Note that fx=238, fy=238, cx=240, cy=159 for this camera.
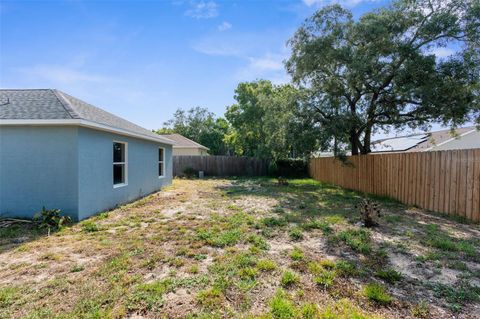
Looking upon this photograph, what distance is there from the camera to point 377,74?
8.65 m

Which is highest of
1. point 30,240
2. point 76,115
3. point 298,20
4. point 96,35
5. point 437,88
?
point 298,20

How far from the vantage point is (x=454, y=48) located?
27.9 ft

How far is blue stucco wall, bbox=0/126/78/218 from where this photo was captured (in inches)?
220

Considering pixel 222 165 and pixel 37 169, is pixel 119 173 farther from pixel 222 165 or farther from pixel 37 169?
pixel 222 165

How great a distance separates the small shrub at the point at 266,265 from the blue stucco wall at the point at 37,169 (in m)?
4.72

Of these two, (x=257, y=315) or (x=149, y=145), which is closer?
(x=257, y=315)

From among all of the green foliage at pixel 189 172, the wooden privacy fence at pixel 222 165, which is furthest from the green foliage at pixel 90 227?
the wooden privacy fence at pixel 222 165

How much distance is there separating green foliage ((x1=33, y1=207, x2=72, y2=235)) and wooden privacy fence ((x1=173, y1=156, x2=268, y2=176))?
11934mm

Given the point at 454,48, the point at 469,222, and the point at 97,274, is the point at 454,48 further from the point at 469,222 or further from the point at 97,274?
the point at 97,274

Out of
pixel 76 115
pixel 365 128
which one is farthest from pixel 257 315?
pixel 365 128

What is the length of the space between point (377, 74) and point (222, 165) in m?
11.6

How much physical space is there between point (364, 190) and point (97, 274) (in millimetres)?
9902

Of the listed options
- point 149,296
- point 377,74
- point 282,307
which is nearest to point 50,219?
point 149,296

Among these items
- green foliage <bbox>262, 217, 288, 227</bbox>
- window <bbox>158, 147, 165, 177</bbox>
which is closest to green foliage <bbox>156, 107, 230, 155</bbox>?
window <bbox>158, 147, 165, 177</bbox>
